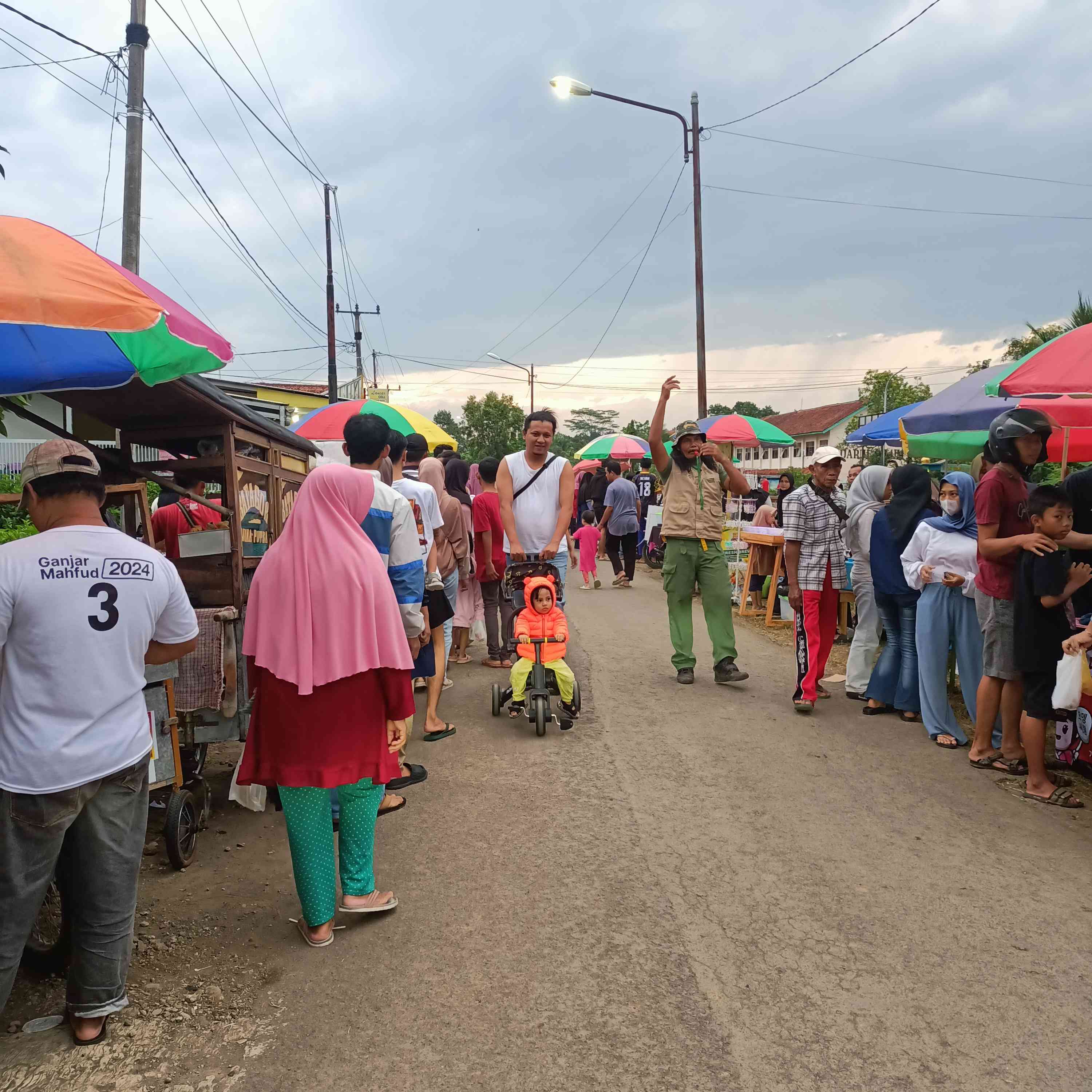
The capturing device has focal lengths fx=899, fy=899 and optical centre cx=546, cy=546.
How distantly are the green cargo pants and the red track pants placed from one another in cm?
75

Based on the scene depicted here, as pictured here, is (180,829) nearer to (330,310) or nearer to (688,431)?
(688,431)

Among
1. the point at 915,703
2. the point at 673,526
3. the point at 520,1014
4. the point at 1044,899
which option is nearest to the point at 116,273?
the point at 520,1014

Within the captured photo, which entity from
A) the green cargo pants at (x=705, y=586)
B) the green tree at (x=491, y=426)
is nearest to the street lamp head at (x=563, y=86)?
the green cargo pants at (x=705, y=586)

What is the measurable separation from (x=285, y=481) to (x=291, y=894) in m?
3.04

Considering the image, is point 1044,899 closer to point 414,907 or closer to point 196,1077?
point 414,907

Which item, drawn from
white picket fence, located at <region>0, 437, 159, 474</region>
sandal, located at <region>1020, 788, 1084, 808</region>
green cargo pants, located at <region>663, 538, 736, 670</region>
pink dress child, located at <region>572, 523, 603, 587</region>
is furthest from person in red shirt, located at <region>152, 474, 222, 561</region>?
white picket fence, located at <region>0, 437, 159, 474</region>

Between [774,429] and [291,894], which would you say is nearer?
[291,894]

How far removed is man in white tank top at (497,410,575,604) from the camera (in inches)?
276

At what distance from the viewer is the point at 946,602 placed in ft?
21.0

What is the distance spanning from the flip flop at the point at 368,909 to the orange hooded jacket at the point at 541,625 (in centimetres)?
293

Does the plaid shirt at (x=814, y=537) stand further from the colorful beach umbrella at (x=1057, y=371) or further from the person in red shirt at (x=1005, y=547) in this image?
the colorful beach umbrella at (x=1057, y=371)

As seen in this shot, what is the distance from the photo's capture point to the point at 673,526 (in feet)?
25.7

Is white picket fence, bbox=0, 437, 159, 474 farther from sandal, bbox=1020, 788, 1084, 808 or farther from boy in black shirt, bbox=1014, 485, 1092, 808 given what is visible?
sandal, bbox=1020, 788, 1084, 808

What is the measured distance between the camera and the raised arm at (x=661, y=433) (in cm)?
719
